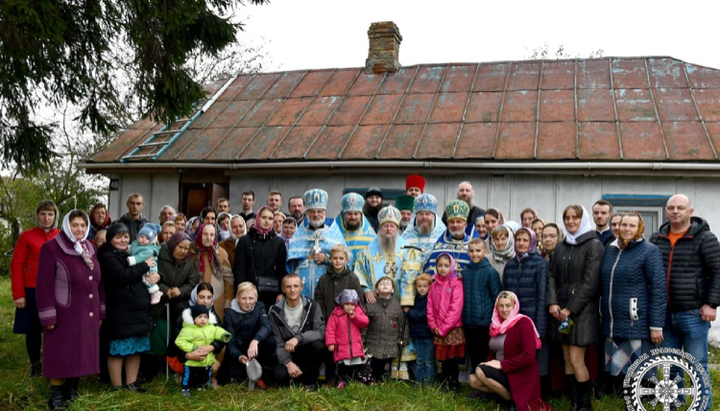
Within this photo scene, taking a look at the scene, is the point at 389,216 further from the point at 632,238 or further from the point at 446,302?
the point at 632,238

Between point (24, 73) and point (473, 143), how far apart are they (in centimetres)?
615

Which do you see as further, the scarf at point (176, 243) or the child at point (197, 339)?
the scarf at point (176, 243)

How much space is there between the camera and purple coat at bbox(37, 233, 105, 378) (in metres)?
5.40

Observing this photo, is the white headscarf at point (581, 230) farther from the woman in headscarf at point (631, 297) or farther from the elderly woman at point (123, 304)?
the elderly woman at point (123, 304)

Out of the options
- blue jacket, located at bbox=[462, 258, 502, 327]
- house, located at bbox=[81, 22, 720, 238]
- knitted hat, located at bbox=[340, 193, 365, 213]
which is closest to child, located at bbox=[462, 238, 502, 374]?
blue jacket, located at bbox=[462, 258, 502, 327]

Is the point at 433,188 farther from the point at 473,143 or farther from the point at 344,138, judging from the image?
the point at 344,138

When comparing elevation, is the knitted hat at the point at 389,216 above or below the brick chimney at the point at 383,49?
below

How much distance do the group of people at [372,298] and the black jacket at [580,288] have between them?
0.04 feet

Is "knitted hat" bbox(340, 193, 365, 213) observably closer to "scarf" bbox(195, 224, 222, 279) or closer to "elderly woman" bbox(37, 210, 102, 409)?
"scarf" bbox(195, 224, 222, 279)

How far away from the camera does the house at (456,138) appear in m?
9.31

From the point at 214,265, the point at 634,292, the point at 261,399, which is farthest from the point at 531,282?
the point at 214,265

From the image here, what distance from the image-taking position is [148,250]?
627 cm

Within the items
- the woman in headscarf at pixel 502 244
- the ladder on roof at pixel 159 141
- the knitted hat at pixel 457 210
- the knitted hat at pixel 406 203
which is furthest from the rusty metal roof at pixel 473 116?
the woman in headscarf at pixel 502 244

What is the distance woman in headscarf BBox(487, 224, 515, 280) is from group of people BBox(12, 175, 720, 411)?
0.01m
